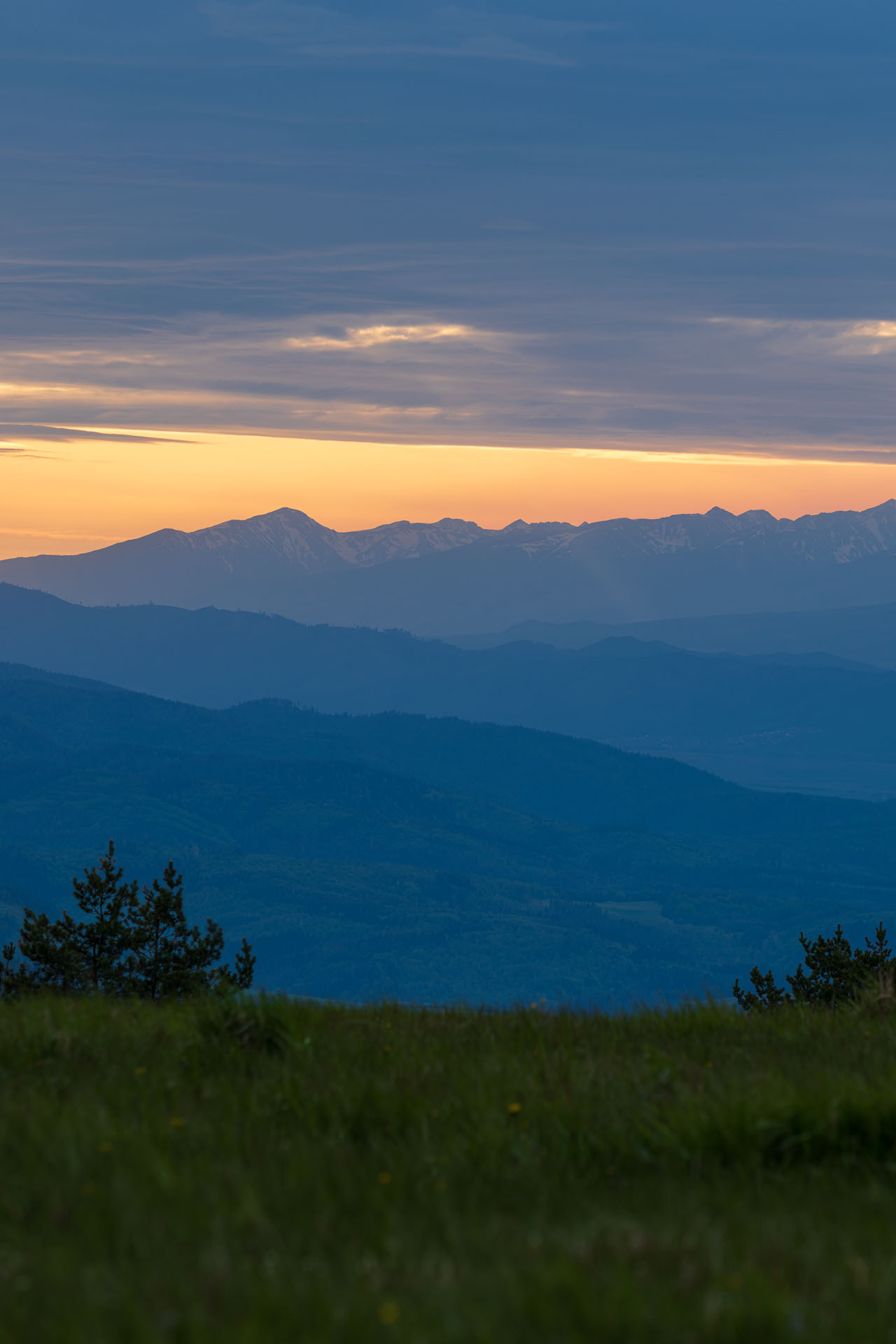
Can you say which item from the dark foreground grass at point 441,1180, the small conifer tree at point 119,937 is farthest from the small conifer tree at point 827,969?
the dark foreground grass at point 441,1180

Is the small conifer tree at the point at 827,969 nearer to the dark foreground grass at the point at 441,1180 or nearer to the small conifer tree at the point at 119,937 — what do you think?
the small conifer tree at the point at 119,937

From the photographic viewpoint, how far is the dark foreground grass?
13.7ft

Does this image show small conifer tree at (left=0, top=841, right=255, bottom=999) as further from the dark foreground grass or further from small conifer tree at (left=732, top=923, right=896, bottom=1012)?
the dark foreground grass

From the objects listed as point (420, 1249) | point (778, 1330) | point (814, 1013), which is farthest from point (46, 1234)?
point (814, 1013)

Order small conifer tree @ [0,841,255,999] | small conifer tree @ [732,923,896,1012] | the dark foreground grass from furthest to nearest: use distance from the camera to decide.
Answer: small conifer tree @ [0,841,255,999]
small conifer tree @ [732,923,896,1012]
the dark foreground grass

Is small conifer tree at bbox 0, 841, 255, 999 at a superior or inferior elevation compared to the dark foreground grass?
inferior

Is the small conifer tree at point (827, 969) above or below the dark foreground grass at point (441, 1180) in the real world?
below

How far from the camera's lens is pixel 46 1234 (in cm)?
511

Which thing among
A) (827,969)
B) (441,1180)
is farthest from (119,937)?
(441,1180)

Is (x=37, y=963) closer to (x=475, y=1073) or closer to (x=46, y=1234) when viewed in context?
(x=475, y=1073)

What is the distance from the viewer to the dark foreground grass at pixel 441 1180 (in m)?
4.19

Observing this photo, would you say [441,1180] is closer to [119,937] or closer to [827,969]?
[119,937]

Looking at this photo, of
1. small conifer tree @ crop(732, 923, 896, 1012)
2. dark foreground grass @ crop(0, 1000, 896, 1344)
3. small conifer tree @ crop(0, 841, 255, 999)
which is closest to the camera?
dark foreground grass @ crop(0, 1000, 896, 1344)

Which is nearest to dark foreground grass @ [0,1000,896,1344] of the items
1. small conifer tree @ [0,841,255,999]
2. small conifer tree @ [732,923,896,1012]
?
small conifer tree @ [732,923,896,1012]
